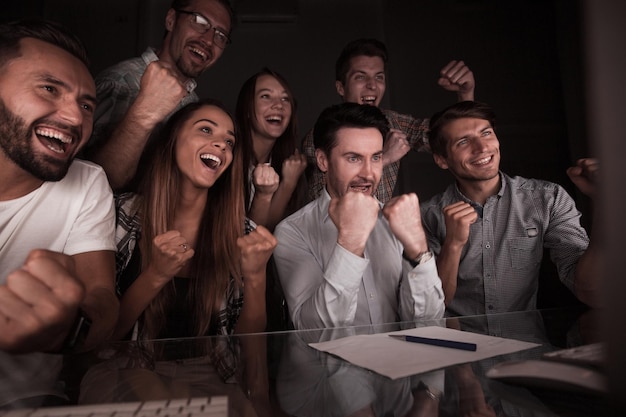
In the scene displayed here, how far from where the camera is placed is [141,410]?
1.32 ft

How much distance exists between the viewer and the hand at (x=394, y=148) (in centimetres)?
172

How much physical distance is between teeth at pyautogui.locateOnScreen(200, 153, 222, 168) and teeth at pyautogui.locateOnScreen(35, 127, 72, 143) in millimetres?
427

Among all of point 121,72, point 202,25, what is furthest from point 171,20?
point 121,72

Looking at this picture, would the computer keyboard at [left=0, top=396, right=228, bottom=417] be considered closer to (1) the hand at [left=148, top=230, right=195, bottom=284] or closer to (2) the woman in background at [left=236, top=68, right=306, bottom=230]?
(1) the hand at [left=148, top=230, right=195, bottom=284]

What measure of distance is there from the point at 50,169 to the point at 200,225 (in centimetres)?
49

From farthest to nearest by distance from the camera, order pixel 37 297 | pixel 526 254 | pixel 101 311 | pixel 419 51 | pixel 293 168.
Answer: pixel 419 51
pixel 293 168
pixel 526 254
pixel 101 311
pixel 37 297

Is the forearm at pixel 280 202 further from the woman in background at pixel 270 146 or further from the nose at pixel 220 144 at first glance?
the nose at pixel 220 144

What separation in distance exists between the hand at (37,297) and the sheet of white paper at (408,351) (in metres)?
0.35

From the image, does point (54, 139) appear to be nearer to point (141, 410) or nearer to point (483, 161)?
point (141, 410)

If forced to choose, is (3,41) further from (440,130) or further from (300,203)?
(440,130)

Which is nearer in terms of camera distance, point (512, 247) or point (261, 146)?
point (512, 247)

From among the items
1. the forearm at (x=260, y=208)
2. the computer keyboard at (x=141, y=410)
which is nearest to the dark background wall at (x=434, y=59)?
the forearm at (x=260, y=208)

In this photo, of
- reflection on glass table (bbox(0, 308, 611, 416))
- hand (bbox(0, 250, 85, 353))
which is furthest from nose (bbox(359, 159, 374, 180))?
hand (bbox(0, 250, 85, 353))

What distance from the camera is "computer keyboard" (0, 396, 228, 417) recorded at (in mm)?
394
